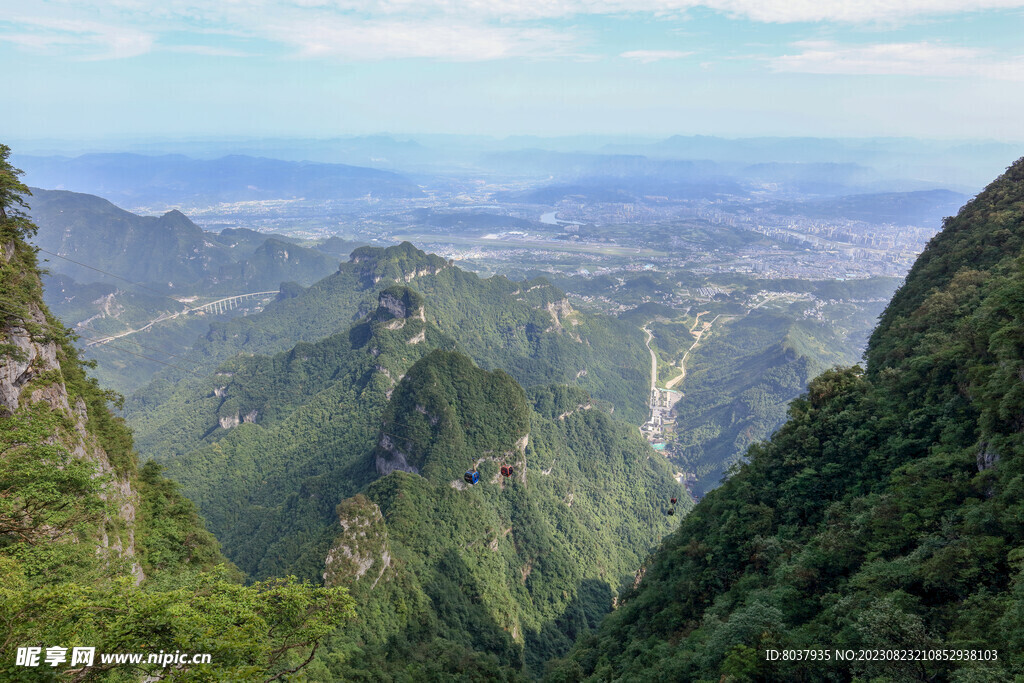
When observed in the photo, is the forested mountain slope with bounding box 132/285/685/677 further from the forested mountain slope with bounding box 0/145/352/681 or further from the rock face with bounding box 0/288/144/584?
the rock face with bounding box 0/288/144/584

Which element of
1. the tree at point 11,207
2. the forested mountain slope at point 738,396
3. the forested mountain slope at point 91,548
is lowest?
the forested mountain slope at point 738,396

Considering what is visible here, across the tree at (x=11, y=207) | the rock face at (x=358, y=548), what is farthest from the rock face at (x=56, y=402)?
the rock face at (x=358, y=548)

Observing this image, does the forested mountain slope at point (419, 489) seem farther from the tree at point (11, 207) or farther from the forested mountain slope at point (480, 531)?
the tree at point (11, 207)

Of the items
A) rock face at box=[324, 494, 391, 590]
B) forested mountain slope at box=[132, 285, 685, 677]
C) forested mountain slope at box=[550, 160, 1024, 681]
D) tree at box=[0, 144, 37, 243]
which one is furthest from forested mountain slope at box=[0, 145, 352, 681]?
forested mountain slope at box=[550, 160, 1024, 681]

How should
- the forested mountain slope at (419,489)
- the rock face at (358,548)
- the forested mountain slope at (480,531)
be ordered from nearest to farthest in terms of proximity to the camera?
the rock face at (358,548) < the forested mountain slope at (480,531) < the forested mountain slope at (419,489)

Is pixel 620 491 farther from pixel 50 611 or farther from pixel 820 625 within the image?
pixel 50 611

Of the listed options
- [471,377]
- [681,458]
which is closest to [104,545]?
[471,377]
